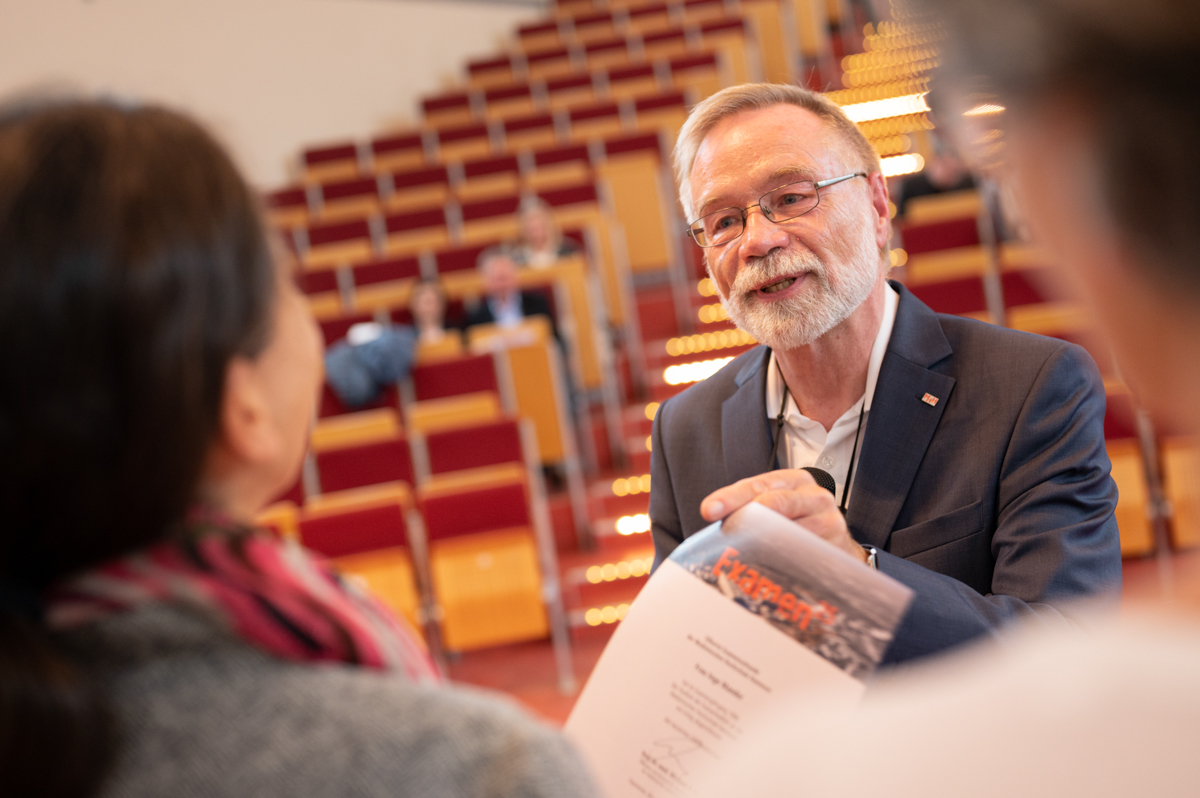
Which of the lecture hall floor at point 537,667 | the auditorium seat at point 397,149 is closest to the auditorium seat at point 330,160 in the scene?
the auditorium seat at point 397,149

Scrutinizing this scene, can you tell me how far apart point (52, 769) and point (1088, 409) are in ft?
3.79

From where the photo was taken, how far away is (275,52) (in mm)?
7895

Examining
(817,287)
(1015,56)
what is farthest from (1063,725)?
(817,287)

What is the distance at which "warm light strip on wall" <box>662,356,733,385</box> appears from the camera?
15.9 feet

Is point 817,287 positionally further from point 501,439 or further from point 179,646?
point 501,439

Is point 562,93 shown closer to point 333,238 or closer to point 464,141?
point 464,141

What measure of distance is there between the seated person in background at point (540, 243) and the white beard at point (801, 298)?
3.72 meters

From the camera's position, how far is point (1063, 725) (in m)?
0.35

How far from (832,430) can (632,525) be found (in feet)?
9.30

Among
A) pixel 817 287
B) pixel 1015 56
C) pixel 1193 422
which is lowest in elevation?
pixel 817 287

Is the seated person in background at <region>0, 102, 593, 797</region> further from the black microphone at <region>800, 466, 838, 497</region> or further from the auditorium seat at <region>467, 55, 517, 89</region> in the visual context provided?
Answer: the auditorium seat at <region>467, 55, 517, 89</region>

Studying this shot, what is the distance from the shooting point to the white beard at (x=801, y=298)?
53.9 inches

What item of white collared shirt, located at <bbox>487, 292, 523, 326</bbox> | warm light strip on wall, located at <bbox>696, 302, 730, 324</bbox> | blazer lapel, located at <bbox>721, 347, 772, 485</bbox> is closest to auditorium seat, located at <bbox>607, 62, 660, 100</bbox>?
warm light strip on wall, located at <bbox>696, 302, 730, 324</bbox>

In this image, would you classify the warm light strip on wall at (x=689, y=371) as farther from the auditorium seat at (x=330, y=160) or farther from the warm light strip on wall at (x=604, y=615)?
the auditorium seat at (x=330, y=160)
